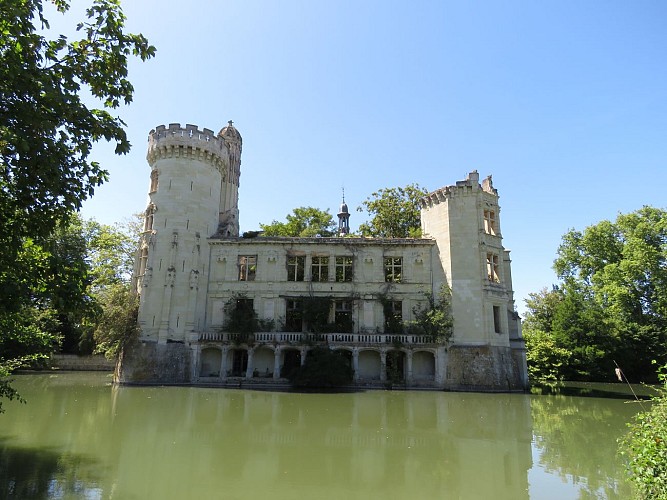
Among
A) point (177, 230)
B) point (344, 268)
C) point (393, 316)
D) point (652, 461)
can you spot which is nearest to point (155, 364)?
point (177, 230)

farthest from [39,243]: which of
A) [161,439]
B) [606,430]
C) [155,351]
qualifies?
[155,351]

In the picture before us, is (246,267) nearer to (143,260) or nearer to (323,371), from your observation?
(143,260)

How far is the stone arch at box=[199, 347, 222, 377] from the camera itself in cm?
2861

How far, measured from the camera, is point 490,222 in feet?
98.2

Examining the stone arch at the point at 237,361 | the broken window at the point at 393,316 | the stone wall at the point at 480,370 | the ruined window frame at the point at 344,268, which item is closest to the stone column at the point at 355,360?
the broken window at the point at 393,316

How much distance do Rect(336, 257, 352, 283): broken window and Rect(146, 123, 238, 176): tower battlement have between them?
11.2 metres

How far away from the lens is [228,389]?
81.3 ft

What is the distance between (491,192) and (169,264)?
21623mm

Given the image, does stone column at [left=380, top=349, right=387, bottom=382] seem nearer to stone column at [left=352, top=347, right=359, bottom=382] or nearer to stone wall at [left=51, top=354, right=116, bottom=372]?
stone column at [left=352, top=347, right=359, bottom=382]

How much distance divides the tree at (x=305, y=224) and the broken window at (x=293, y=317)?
16.9m

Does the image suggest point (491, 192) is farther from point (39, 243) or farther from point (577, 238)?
point (39, 243)

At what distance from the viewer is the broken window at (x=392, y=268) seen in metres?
30.2

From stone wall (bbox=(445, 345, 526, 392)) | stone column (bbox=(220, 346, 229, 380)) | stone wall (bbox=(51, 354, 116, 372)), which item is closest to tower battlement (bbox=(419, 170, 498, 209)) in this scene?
stone wall (bbox=(445, 345, 526, 392))

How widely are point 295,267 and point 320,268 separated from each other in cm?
176
